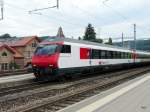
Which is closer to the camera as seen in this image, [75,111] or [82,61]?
[75,111]

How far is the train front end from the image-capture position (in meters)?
20.0

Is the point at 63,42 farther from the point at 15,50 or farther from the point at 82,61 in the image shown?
the point at 15,50

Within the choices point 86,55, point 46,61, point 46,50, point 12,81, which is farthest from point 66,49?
point 12,81

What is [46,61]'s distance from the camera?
2044 cm

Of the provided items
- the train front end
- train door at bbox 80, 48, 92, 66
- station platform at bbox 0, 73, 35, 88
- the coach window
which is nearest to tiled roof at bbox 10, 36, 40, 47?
the coach window

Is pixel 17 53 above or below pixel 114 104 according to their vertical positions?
above

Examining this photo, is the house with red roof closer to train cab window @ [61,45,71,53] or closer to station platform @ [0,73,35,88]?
station platform @ [0,73,35,88]

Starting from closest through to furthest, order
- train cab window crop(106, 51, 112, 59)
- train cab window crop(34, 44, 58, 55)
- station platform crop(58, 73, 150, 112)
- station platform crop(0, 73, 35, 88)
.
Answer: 1. station platform crop(58, 73, 150, 112)
2. station platform crop(0, 73, 35, 88)
3. train cab window crop(34, 44, 58, 55)
4. train cab window crop(106, 51, 112, 59)

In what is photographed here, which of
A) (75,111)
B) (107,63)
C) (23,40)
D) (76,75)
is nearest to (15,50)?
(23,40)

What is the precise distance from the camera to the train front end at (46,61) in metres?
20.0

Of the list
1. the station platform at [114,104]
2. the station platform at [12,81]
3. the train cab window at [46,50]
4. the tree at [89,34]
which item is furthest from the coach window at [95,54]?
the tree at [89,34]

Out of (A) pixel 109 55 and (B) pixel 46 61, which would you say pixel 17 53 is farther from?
(B) pixel 46 61

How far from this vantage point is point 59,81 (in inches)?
837

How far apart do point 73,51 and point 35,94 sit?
25.4 ft
